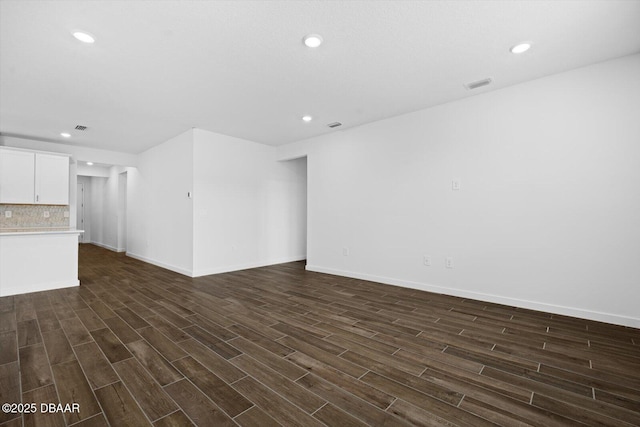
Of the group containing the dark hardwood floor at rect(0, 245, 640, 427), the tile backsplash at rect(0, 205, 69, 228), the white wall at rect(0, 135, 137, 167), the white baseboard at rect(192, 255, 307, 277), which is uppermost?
the white wall at rect(0, 135, 137, 167)

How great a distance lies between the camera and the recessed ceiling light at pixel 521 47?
8.35 ft

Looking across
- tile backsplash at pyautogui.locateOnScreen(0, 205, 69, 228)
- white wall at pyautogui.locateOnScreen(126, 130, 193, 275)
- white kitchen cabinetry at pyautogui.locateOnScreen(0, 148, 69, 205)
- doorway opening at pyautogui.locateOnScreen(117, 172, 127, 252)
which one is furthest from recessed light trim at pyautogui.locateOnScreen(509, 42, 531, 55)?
doorway opening at pyautogui.locateOnScreen(117, 172, 127, 252)

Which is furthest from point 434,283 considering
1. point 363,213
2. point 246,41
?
point 246,41

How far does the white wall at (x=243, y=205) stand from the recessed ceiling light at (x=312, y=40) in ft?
10.8

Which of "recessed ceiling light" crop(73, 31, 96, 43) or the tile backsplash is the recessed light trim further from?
the tile backsplash

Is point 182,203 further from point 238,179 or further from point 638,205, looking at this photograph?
point 638,205

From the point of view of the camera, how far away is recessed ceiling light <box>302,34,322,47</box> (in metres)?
2.40

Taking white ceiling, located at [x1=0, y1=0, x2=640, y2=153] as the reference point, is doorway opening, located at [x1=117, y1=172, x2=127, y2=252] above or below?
below

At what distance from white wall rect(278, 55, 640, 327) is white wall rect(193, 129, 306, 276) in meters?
2.21

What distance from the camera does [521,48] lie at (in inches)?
103

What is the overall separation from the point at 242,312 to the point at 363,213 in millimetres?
2596

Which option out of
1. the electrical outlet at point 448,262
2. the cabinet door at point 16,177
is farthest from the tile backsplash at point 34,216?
the electrical outlet at point 448,262

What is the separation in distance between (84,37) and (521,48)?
12.9 ft

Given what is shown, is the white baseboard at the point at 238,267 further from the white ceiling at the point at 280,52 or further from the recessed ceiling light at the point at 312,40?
the recessed ceiling light at the point at 312,40
